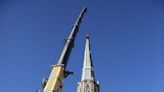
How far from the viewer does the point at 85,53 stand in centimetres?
8756

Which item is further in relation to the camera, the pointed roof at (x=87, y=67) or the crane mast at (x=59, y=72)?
the pointed roof at (x=87, y=67)

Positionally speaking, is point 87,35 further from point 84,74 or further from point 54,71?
point 54,71

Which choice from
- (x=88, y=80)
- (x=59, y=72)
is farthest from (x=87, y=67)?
(x=59, y=72)

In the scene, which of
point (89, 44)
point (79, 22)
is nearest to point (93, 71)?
point (89, 44)

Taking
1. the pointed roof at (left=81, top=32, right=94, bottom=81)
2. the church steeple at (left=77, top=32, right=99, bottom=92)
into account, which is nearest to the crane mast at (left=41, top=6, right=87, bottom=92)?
the church steeple at (left=77, top=32, right=99, bottom=92)

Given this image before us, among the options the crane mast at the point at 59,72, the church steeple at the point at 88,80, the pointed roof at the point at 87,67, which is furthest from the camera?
the pointed roof at the point at 87,67

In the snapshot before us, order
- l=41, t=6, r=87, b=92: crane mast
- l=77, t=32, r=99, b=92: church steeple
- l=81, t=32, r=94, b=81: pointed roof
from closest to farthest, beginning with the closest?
l=41, t=6, r=87, b=92: crane mast → l=77, t=32, r=99, b=92: church steeple → l=81, t=32, r=94, b=81: pointed roof

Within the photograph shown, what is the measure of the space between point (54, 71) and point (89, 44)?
2324 inches

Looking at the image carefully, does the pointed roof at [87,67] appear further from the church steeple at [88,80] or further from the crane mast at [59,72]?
the crane mast at [59,72]

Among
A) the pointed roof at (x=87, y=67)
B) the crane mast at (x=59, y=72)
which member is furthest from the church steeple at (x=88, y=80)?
the crane mast at (x=59, y=72)

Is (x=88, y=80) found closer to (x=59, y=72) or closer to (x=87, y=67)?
(x=87, y=67)

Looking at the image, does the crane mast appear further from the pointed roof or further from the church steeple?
the pointed roof

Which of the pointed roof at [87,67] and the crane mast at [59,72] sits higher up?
the pointed roof at [87,67]

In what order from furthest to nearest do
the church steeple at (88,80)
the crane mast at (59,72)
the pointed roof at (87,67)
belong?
the pointed roof at (87,67) < the church steeple at (88,80) < the crane mast at (59,72)
